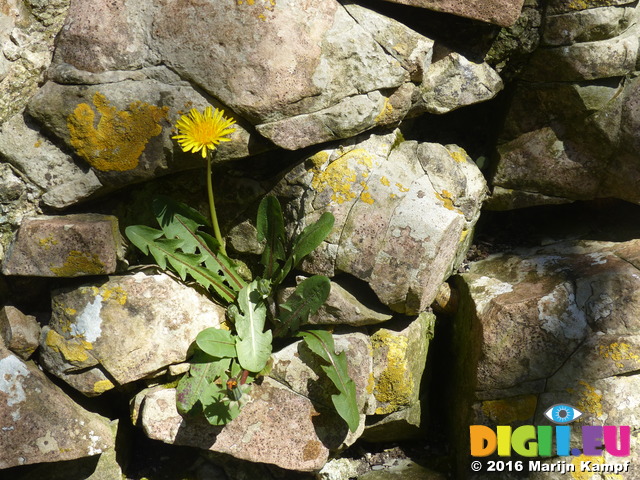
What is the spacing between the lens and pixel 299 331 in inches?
124

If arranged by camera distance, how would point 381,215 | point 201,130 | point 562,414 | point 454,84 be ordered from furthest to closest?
point 454,84 < point 381,215 < point 562,414 < point 201,130

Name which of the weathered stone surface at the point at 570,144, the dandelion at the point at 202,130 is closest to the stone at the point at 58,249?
the dandelion at the point at 202,130

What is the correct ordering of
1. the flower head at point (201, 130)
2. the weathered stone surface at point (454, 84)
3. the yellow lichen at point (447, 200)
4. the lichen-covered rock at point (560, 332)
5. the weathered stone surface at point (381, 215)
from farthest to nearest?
the weathered stone surface at point (454, 84), the yellow lichen at point (447, 200), the weathered stone surface at point (381, 215), the lichen-covered rock at point (560, 332), the flower head at point (201, 130)

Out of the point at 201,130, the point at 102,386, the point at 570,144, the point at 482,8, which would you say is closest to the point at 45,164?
the point at 201,130

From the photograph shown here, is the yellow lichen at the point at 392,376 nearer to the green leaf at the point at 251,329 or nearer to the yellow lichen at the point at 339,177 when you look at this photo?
the green leaf at the point at 251,329

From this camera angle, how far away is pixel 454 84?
10.9ft

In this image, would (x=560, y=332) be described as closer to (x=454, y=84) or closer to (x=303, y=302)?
(x=303, y=302)

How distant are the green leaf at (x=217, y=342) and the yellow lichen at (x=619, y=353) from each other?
1.68m

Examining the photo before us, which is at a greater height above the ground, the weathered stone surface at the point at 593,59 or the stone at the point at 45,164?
the weathered stone surface at the point at 593,59

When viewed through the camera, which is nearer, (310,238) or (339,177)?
(310,238)

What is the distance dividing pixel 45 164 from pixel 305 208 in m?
1.22

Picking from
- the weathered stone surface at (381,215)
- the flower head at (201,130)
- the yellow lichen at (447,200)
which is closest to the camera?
the flower head at (201,130)

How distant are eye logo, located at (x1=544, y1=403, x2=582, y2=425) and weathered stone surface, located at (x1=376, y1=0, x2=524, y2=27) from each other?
1.79 meters

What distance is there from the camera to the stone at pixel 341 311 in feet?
10.1
